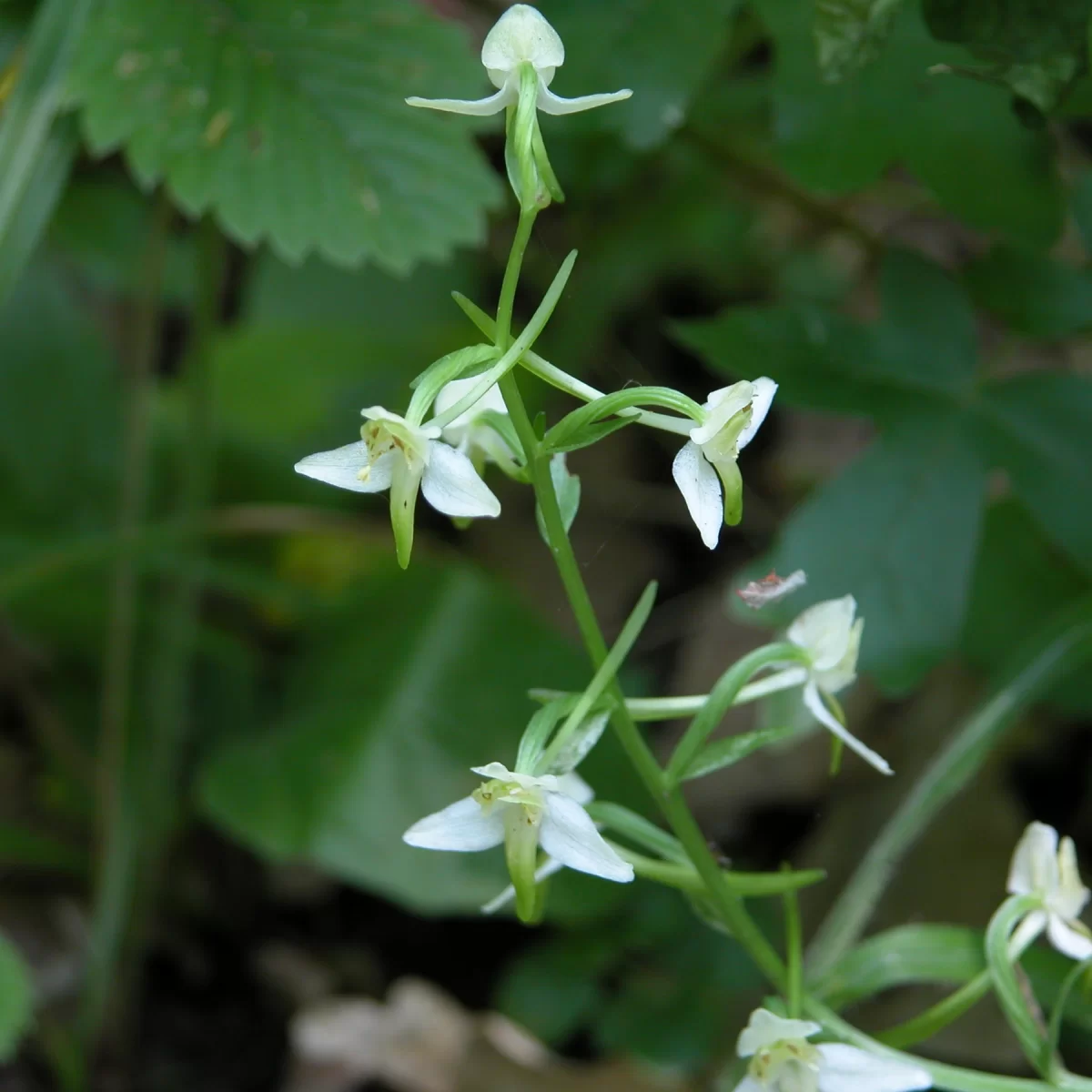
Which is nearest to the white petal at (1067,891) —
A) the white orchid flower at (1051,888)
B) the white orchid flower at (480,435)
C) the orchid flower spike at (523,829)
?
the white orchid flower at (1051,888)

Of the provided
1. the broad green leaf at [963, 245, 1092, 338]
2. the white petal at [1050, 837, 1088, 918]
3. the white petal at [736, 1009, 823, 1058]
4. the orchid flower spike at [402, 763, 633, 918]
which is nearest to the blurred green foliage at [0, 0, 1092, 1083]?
the broad green leaf at [963, 245, 1092, 338]

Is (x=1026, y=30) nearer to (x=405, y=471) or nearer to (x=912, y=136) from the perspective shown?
(x=912, y=136)

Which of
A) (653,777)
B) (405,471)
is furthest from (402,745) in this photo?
(405,471)

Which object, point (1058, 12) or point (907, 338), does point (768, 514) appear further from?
point (1058, 12)

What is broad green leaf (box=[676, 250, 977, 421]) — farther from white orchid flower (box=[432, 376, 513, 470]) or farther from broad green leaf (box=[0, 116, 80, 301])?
broad green leaf (box=[0, 116, 80, 301])

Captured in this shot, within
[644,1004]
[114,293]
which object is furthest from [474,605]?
[114,293]

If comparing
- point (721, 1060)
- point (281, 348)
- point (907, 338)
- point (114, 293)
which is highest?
point (907, 338)
